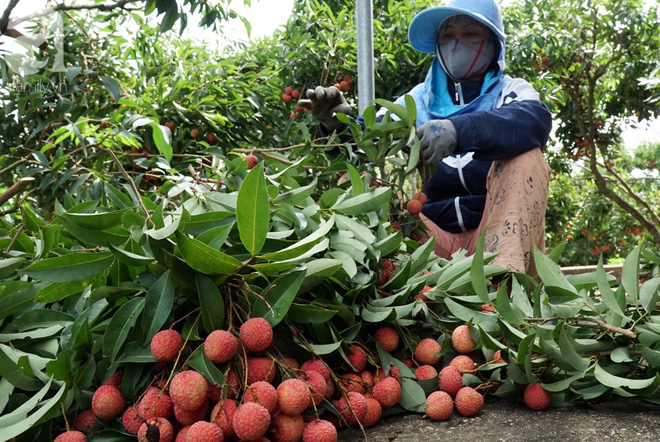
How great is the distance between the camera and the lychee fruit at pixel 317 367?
0.73 m

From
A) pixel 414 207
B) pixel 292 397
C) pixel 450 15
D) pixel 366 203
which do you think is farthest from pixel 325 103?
pixel 292 397

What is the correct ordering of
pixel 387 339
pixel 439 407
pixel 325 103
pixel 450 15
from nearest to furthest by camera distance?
pixel 439 407
pixel 387 339
pixel 325 103
pixel 450 15

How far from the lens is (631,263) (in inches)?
33.8

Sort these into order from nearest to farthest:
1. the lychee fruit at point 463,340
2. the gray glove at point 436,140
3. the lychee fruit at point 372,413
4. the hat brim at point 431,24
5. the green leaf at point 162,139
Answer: the lychee fruit at point 372,413 < the lychee fruit at point 463,340 < the green leaf at point 162,139 < the gray glove at point 436,140 < the hat brim at point 431,24

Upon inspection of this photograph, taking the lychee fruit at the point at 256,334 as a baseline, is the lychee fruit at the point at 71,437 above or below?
below

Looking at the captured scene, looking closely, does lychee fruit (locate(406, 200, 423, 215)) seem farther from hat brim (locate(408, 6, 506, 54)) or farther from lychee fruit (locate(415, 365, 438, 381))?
hat brim (locate(408, 6, 506, 54))

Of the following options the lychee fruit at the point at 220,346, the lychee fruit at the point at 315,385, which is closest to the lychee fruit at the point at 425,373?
the lychee fruit at the point at 315,385

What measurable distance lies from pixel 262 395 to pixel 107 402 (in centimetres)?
19

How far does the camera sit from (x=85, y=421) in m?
0.69

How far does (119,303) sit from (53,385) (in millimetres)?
128

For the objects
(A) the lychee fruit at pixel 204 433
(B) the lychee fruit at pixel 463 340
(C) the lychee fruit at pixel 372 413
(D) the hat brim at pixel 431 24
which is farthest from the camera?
(D) the hat brim at pixel 431 24

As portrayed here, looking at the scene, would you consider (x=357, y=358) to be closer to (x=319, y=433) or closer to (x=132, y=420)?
(x=319, y=433)

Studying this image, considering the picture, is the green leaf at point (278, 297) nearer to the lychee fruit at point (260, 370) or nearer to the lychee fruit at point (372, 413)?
the lychee fruit at point (260, 370)

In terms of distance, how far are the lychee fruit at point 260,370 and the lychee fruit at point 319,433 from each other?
0.25 ft
